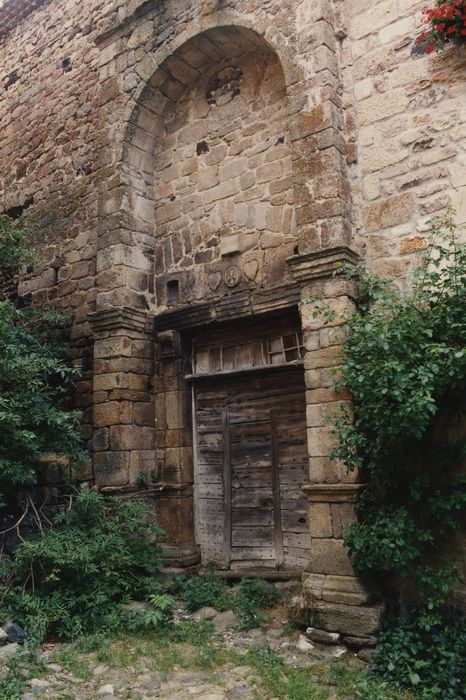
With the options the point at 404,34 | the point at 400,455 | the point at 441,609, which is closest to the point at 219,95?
the point at 404,34

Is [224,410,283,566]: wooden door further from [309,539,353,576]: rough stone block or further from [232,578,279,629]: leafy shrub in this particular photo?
[309,539,353,576]: rough stone block

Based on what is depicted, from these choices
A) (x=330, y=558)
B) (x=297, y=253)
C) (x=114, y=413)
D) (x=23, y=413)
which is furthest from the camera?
(x=114, y=413)

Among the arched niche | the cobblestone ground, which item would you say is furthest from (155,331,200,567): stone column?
the cobblestone ground

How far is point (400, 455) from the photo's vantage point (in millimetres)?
3941

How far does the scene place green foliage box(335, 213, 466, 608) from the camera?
3.67 meters

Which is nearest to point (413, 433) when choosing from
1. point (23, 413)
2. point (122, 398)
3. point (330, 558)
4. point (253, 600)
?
Answer: point (330, 558)

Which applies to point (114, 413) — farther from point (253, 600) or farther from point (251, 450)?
point (253, 600)

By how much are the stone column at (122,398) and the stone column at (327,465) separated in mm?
2043

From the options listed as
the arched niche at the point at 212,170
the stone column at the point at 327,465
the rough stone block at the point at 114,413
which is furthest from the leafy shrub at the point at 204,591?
the arched niche at the point at 212,170

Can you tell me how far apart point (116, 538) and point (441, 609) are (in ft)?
8.58

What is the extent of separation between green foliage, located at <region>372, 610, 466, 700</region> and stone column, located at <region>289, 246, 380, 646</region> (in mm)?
176

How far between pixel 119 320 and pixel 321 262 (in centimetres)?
230

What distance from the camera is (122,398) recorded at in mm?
5828

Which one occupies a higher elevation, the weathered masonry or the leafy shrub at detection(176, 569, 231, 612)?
Answer: the weathered masonry
